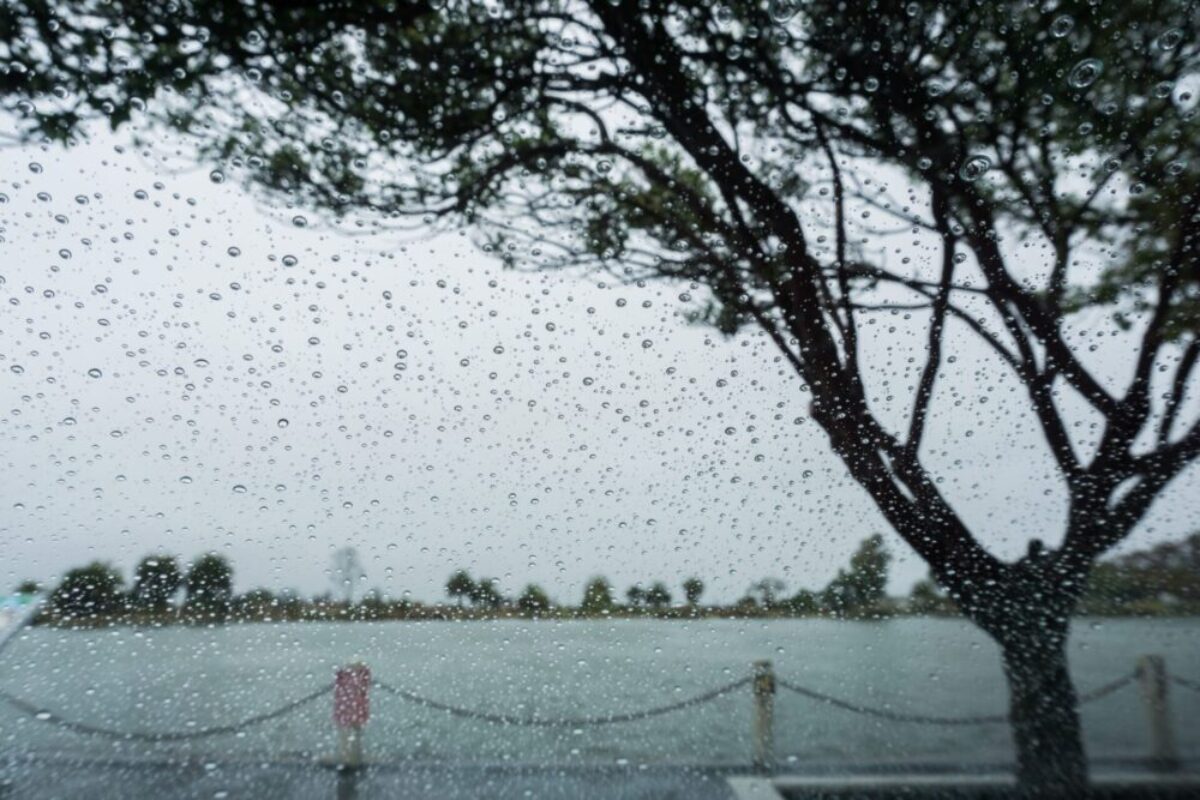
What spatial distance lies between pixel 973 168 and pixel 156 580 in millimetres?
2043

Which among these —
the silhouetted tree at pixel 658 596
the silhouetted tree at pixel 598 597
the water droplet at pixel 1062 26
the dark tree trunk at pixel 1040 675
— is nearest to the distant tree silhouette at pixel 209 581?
the silhouetted tree at pixel 598 597

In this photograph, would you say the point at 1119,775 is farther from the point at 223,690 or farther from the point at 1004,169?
the point at 223,690

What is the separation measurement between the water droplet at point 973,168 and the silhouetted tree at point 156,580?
77.2 inches

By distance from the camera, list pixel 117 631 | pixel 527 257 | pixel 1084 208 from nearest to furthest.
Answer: pixel 117 631
pixel 527 257
pixel 1084 208

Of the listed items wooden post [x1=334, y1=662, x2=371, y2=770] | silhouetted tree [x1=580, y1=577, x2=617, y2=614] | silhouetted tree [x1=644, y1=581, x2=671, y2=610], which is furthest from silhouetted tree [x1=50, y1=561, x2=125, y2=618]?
silhouetted tree [x1=644, y1=581, x2=671, y2=610]

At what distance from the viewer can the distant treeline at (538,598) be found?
A: 5.68 feet

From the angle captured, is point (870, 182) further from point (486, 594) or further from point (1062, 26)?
point (486, 594)

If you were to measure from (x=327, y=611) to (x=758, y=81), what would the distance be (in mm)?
1562

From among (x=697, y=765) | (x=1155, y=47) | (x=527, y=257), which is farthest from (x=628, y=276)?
(x=1155, y=47)

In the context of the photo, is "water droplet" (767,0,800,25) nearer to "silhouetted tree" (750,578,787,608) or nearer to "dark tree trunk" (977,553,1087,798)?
"silhouetted tree" (750,578,787,608)

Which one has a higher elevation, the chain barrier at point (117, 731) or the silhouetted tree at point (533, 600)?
the silhouetted tree at point (533, 600)

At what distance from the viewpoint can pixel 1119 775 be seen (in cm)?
187

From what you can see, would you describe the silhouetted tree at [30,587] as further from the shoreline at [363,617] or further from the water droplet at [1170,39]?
the water droplet at [1170,39]

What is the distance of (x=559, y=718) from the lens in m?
1.94
